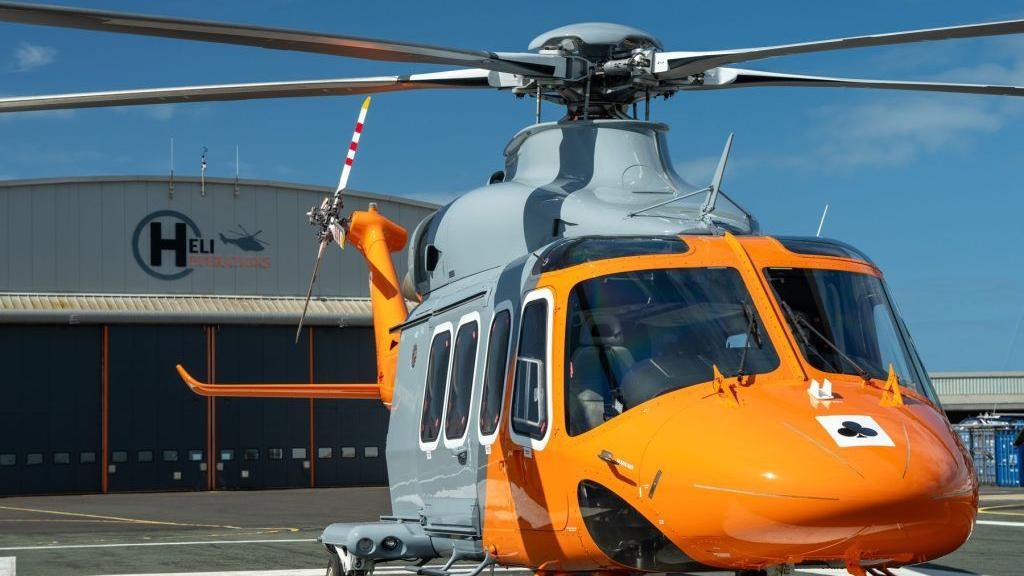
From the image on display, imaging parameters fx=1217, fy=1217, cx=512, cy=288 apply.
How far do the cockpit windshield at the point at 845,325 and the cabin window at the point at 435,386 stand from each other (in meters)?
2.70

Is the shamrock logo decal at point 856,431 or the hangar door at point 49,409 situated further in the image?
the hangar door at point 49,409

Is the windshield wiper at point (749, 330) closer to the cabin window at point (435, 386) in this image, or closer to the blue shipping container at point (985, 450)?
the cabin window at point (435, 386)

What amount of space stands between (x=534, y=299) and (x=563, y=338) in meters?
0.42

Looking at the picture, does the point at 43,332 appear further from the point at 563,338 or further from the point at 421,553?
the point at 563,338

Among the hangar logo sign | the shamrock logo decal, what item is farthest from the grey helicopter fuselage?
the hangar logo sign

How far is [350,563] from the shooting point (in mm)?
9453

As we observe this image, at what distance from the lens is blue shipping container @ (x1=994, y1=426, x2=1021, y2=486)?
3291 centimetres

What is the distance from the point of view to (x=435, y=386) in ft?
28.9

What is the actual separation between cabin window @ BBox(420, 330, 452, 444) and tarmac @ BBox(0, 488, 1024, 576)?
4000mm

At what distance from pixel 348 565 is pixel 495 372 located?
2.84 meters

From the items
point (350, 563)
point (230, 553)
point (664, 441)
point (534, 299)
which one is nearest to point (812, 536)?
point (664, 441)

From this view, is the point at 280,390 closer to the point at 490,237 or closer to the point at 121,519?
the point at 490,237

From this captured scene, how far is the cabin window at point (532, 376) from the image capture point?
6773 mm

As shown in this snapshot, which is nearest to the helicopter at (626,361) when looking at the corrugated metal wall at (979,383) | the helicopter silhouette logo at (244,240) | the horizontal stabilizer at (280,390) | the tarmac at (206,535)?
the horizontal stabilizer at (280,390)
